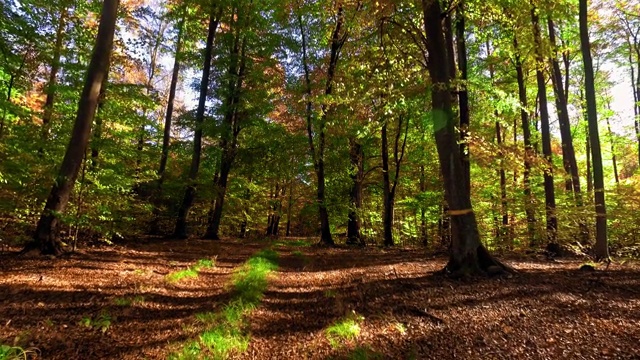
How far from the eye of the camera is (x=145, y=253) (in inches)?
378

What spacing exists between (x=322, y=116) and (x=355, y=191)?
440cm

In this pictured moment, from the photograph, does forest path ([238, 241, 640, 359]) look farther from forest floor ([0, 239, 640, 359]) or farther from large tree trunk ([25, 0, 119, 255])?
large tree trunk ([25, 0, 119, 255])

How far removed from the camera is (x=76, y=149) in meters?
7.42

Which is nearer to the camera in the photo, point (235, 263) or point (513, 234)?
point (235, 263)

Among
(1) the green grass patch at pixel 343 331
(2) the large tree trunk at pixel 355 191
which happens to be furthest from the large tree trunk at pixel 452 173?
(2) the large tree trunk at pixel 355 191

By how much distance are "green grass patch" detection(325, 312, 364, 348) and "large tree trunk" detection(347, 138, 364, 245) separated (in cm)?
1096

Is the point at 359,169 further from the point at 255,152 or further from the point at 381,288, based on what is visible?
the point at 381,288

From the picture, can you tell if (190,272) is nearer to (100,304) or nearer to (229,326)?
(100,304)

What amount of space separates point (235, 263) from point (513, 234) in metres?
8.87

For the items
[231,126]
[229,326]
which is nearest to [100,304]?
[229,326]

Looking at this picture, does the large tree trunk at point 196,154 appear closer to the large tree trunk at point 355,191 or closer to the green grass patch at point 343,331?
the large tree trunk at point 355,191

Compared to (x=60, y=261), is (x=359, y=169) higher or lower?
higher

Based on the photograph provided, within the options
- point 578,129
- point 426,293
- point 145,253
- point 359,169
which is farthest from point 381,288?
point 578,129

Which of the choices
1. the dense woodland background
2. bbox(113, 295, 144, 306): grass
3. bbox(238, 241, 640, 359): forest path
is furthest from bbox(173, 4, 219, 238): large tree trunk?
bbox(113, 295, 144, 306): grass
